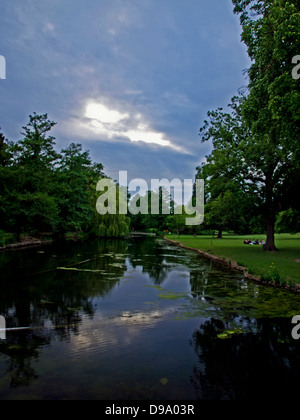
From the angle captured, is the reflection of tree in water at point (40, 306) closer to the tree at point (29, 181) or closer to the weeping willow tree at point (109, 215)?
the tree at point (29, 181)

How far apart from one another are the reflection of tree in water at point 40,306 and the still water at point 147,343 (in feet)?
0.10

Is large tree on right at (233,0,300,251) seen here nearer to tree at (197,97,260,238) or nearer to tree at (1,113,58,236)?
tree at (197,97,260,238)

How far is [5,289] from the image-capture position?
1073cm

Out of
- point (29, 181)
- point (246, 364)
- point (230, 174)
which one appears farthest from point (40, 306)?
point (29, 181)

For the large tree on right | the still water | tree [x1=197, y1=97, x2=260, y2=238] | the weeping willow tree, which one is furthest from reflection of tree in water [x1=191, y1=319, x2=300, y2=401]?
the weeping willow tree

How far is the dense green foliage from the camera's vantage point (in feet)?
100

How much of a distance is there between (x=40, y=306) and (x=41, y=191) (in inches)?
1236

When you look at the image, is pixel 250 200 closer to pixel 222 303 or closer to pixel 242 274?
pixel 242 274

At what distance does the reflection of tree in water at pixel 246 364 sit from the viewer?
4.34 m

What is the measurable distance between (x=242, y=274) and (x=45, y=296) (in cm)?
1025

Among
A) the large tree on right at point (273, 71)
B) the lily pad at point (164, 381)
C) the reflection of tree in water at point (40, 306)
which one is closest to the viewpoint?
the lily pad at point (164, 381)

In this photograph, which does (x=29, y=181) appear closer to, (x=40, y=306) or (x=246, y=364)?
(x=40, y=306)

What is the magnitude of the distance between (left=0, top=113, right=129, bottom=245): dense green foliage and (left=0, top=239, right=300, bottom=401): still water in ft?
68.0

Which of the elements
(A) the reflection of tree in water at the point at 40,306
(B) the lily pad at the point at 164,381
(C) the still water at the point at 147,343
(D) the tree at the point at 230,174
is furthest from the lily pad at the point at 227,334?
(D) the tree at the point at 230,174
